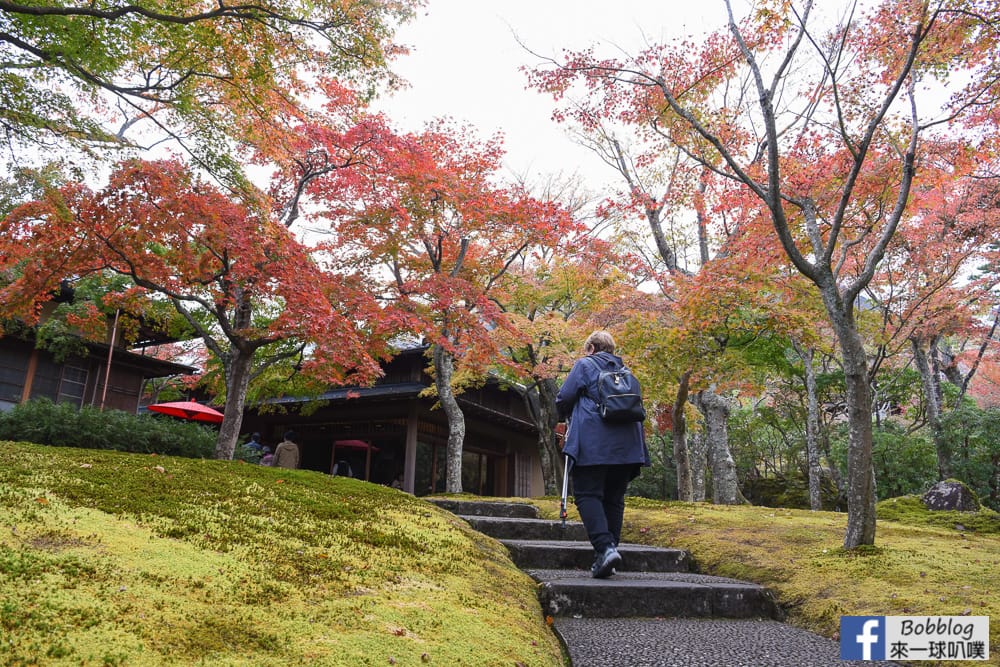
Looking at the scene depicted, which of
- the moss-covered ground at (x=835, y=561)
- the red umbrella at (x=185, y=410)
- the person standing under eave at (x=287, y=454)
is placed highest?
the red umbrella at (x=185, y=410)

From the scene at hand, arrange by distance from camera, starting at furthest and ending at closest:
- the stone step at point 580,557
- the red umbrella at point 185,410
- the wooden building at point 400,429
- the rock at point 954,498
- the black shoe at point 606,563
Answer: the wooden building at point 400,429 < the red umbrella at point 185,410 < the rock at point 954,498 < the stone step at point 580,557 < the black shoe at point 606,563

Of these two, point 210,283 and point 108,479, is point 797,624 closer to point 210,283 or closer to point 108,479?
point 108,479

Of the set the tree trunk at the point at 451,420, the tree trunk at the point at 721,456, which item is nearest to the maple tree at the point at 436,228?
the tree trunk at the point at 451,420

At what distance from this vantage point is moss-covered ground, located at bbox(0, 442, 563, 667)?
1.81 metres

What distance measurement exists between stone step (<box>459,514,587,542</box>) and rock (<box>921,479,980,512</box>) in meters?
6.59

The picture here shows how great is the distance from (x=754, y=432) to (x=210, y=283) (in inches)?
733

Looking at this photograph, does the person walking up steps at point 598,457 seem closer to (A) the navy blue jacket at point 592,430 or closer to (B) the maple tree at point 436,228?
(A) the navy blue jacket at point 592,430

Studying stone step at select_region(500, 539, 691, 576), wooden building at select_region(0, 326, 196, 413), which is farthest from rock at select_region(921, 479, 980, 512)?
wooden building at select_region(0, 326, 196, 413)

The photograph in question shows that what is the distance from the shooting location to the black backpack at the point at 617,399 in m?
4.19

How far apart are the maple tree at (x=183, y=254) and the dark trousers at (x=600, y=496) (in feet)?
18.1

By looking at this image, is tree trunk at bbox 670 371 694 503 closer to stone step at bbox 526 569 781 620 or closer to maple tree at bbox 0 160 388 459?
maple tree at bbox 0 160 388 459

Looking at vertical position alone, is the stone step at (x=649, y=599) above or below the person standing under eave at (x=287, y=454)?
below

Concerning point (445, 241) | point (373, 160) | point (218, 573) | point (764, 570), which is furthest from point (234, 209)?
point (764, 570)

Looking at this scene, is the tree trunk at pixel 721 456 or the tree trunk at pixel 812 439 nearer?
the tree trunk at pixel 721 456
